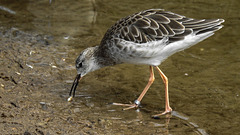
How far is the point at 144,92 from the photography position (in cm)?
764

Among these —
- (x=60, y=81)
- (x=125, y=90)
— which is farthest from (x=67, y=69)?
(x=125, y=90)

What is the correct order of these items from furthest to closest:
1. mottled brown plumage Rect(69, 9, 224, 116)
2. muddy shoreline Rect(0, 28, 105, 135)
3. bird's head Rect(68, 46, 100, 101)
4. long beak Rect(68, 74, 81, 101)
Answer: bird's head Rect(68, 46, 100, 101)
long beak Rect(68, 74, 81, 101)
mottled brown plumage Rect(69, 9, 224, 116)
muddy shoreline Rect(0, 28, 105, 135)

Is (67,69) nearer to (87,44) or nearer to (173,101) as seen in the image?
(87,44)

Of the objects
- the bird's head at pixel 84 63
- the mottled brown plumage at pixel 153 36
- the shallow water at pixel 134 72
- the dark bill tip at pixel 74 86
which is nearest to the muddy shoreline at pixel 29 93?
the shallow water at pixel 134 72

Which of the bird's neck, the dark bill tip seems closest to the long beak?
the dark bill tip

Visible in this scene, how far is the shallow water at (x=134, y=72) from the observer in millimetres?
6926

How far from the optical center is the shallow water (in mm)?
6926

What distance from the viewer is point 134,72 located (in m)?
8.76

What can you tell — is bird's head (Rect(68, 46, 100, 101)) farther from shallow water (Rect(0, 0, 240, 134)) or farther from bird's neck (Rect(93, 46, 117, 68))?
shallow water (Rect(0, 0, 240, 134))

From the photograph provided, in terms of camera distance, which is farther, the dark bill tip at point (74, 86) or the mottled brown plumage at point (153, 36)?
the dark bill tip at point (74, 86)

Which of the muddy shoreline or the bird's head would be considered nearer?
the muddy shoreline

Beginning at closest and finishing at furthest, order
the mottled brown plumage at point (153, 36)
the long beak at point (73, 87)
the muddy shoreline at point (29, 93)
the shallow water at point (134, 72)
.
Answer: the muddy shoreline at point (29, 93)
the shallow water at point (134, 72)
the mottled brown plumage at point (153, 36)
the long beak at point (73, 87)

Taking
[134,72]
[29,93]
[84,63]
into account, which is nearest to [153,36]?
[84,63]

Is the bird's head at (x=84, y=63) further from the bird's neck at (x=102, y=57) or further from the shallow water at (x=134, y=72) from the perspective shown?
the shallow water at (x=134, y=72)
